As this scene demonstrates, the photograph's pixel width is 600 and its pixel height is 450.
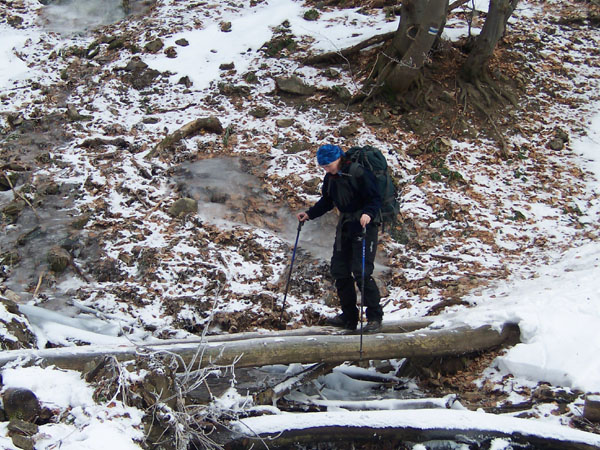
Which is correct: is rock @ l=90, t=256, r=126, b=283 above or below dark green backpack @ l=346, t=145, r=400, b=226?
below

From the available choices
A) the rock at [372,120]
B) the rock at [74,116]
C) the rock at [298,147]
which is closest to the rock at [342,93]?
the rock at [372,120]

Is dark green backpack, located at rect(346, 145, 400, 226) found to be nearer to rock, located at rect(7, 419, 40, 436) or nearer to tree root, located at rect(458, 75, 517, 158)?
rock, located at rect(7, 419, 40, 436)

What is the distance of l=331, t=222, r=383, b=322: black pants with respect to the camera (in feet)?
17.4

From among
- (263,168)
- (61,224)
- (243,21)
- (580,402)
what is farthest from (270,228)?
(243,21)

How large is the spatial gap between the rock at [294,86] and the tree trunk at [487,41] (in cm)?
350

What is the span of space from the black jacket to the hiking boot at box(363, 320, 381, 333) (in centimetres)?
124

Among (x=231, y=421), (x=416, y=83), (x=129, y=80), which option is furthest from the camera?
(x=129, y=80)

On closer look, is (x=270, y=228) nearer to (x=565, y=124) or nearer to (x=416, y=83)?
(x=416, y=83)

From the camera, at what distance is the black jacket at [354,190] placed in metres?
5.13

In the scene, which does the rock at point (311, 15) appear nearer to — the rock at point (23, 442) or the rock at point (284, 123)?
the rock at point (284, 123)

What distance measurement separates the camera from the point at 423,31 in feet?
32.1

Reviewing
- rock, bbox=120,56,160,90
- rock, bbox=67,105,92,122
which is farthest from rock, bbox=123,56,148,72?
rock, bbox=67,105,92,122

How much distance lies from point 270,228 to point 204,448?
4.77 metres

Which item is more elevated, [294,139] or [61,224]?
[294,139]
